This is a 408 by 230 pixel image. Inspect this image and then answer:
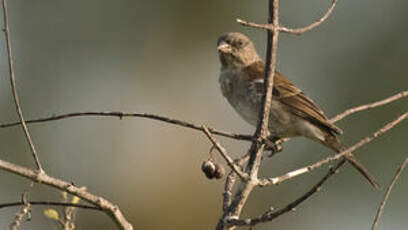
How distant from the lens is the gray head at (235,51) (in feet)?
23.2

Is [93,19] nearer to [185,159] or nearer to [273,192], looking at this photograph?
[185,159]

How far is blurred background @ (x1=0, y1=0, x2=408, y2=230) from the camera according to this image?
42.4 ft

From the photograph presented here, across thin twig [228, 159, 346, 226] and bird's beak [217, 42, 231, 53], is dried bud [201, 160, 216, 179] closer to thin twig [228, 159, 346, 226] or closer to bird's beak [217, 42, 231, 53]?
thin twig [228, 159, 346, 226]

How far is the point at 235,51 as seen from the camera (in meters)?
7.16

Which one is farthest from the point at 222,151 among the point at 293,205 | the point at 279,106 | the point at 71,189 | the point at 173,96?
the point at 173,96

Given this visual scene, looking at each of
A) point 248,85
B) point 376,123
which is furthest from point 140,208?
point 248,85

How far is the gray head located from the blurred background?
427cm

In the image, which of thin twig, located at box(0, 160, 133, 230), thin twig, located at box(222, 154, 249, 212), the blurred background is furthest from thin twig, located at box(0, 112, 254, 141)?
the blurred background

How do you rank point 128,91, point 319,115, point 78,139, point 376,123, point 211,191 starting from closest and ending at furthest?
1. point 319,115
2. point 376,123
3. point 211,191
4. point 78,139
5. point 128,91

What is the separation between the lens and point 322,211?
511 inches

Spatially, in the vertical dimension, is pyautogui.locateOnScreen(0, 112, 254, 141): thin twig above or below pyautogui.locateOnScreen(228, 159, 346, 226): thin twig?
above

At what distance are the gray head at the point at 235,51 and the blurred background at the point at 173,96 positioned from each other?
4.27 m

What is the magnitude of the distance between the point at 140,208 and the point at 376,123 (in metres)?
4.02

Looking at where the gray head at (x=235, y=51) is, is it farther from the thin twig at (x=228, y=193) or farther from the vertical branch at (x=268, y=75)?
the vertical branch at (x=268, y=75)
